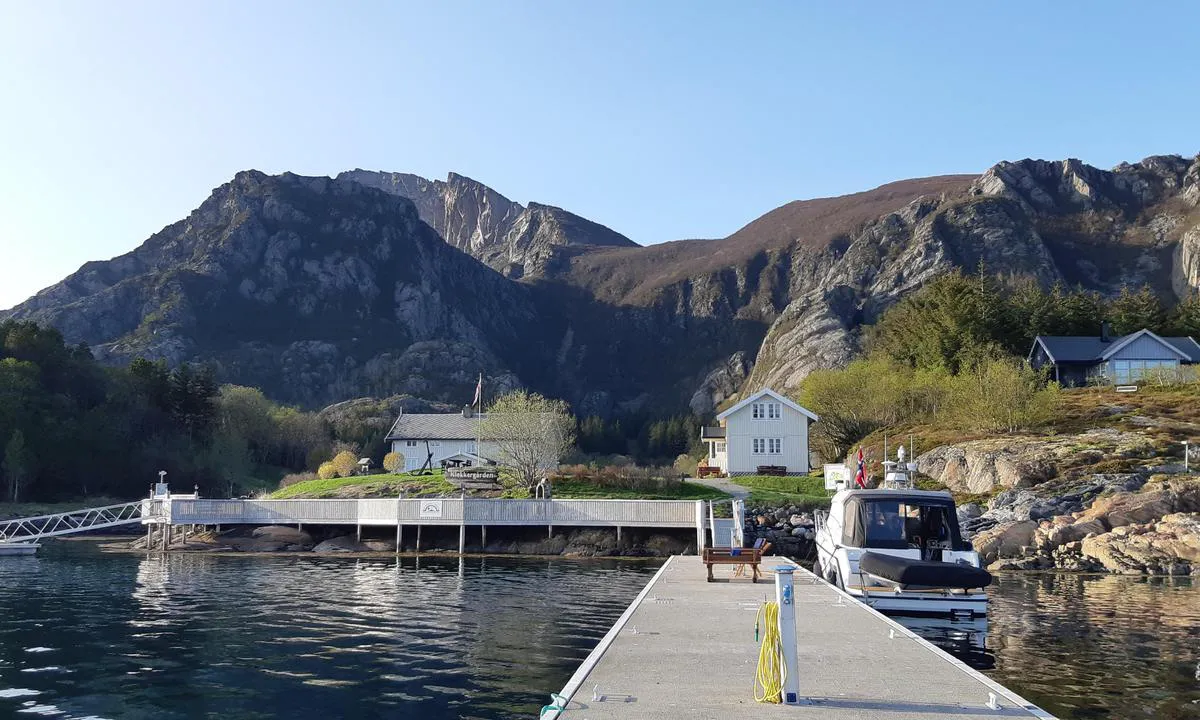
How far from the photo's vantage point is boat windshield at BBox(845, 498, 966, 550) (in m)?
22.5

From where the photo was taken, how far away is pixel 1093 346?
80.6 meters

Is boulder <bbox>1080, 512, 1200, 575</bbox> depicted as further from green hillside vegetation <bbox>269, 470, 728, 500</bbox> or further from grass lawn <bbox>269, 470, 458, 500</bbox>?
grass lawn <bbox>269, 470, 458, 500</bbox>

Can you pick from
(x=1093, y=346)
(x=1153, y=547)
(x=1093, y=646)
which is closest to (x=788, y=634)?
(x=1093, y=646)

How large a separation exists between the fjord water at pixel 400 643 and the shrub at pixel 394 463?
4157 cm

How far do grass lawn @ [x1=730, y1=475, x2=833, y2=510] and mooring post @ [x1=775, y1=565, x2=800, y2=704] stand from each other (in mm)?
39574

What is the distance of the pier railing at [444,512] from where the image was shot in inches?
1746

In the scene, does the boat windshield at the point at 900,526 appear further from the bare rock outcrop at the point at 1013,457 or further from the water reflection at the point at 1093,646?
the bare rock outcrop at the point at 1013,457

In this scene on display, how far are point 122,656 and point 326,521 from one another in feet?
95.6

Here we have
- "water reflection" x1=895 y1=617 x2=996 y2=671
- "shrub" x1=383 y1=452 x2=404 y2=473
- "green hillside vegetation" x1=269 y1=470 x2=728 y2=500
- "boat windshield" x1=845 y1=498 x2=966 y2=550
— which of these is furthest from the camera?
→ "shrub" x1=383 y1=452 x2=404 y2=473

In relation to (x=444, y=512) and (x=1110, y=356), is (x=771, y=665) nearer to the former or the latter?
(x=444, y=512)

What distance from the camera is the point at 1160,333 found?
8881 centimetres

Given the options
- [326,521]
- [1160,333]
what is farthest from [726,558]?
[1160,333]

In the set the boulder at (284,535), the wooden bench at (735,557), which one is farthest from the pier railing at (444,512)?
the wooden bench at (735,557)

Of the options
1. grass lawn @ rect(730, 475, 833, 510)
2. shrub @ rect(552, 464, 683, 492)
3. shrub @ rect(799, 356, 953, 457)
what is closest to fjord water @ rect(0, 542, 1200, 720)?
grass lawn @ rect(730, 475, 833, 510)
